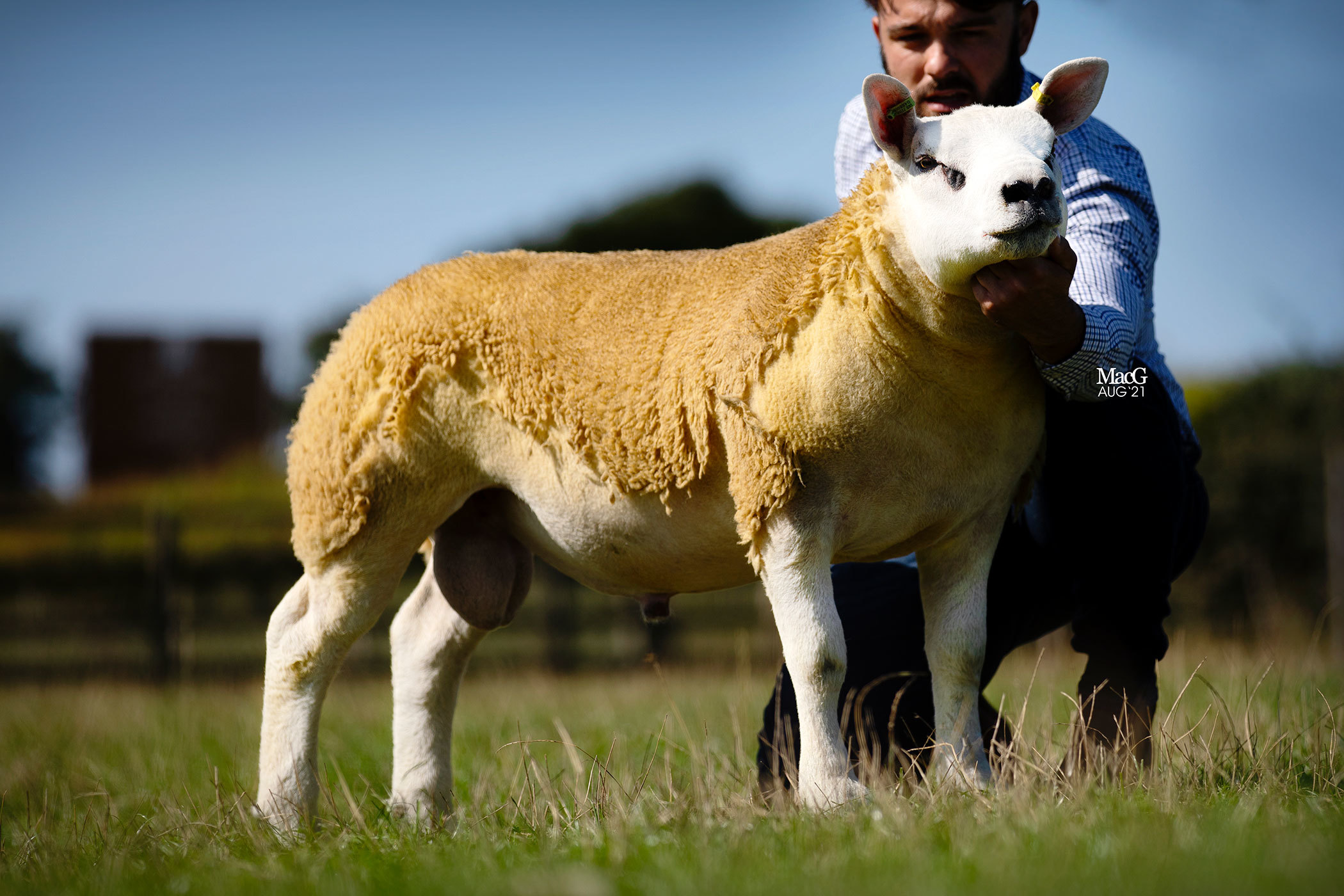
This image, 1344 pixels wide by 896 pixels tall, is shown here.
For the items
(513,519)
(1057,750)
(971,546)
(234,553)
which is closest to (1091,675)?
(1057,750)

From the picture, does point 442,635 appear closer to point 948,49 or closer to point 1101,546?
point 1101,546

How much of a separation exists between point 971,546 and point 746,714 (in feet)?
8.67

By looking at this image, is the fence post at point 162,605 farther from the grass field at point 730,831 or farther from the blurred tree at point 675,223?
the blurred tree at point 675,223

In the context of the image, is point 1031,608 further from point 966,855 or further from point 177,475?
point 177,475

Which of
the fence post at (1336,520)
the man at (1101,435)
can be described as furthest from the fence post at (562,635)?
the man at (1101,435)

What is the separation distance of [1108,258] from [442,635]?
7.16ft

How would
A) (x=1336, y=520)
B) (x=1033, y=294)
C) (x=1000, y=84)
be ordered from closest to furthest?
(x=1033, y=294), (x=1000, y=84), (x=1336, y=520)

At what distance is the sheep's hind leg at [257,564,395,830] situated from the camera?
10.5ft

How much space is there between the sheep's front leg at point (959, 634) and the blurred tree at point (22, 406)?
27.8 meters

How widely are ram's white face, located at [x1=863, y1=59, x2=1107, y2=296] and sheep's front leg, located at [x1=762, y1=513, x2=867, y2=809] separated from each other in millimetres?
649

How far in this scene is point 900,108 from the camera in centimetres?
242

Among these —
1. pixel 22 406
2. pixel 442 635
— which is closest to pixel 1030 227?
pixel 442 635

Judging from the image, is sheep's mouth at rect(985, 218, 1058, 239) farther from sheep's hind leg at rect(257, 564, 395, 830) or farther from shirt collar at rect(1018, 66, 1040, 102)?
sheep's hind leg at rect(257, 564, 395, 830)

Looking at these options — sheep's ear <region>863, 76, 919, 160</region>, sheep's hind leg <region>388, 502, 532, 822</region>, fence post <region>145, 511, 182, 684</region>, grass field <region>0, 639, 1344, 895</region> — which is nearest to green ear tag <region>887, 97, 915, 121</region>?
sheep's ear <region>863, 76, 919, 160</region>
